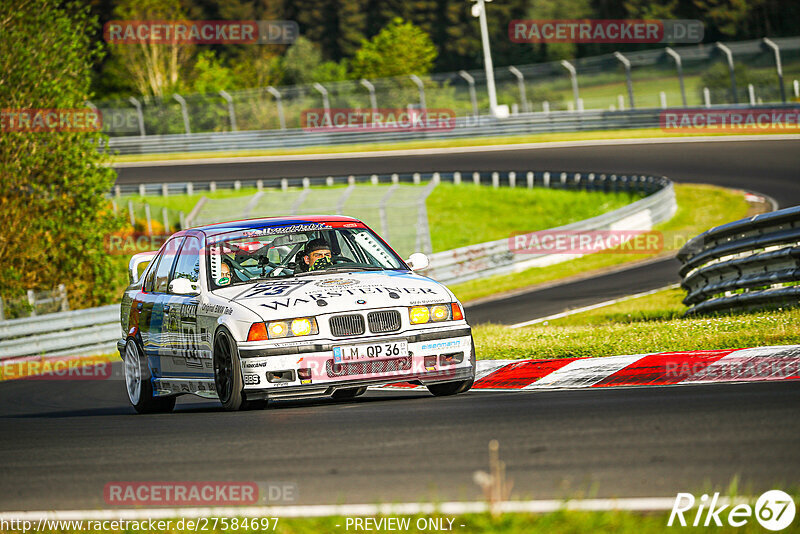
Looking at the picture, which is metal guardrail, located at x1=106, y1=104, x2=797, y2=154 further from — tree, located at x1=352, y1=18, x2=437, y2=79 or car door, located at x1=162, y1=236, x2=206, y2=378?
car door, located at x1=162, y1=236, x2=206, y2=378

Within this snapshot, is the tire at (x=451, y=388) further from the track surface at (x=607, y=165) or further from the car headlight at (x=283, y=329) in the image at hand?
the track surface at (x=607, y=165)

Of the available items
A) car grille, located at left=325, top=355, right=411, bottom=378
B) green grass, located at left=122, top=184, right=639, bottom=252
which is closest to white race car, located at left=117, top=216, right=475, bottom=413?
car grille, located at left=325, top=355, right=411, bottom=378

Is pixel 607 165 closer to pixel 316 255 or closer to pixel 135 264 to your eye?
pixel 135 264

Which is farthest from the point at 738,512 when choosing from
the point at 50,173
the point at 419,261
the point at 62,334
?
the point at 50,173

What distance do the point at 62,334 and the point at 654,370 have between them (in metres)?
12.9

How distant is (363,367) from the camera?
777 centimetres

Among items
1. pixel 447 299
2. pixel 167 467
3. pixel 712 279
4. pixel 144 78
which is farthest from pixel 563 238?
pixel 144 78

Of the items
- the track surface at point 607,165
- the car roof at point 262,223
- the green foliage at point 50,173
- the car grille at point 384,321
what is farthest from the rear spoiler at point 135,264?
the track surface at point 607,165

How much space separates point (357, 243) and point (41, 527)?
5.20 metres

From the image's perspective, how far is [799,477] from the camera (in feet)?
13.9

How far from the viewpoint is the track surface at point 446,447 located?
178 inches

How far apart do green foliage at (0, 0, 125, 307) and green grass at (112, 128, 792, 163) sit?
75.1ft

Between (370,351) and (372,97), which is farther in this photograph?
(372,97)

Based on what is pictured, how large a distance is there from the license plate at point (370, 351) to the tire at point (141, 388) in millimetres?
2380
